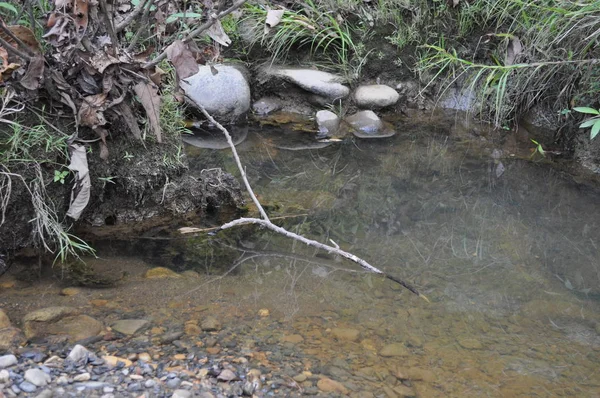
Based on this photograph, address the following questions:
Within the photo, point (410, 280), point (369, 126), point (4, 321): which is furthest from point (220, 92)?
point (4, 321)

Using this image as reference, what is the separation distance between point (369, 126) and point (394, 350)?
291cm

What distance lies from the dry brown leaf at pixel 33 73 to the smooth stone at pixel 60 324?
86cm

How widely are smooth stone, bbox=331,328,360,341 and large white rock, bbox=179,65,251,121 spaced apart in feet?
9.06

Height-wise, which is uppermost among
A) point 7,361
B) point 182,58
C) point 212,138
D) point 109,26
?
point 109,26

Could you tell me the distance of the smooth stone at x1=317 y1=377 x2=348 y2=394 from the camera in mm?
1835

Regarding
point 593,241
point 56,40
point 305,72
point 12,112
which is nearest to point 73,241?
point 12,112

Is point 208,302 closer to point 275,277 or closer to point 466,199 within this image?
point 275,277

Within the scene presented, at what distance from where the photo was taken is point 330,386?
185cm

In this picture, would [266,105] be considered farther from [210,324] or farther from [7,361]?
[7,361]

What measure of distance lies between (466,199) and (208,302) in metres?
1.84

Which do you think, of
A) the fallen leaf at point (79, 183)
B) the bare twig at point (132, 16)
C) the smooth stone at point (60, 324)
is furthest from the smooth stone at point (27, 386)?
the bare twig at point (132, 16)

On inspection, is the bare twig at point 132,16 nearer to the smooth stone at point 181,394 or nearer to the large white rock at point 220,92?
the smooth stone at point 181,394

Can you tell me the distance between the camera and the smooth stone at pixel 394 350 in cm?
205

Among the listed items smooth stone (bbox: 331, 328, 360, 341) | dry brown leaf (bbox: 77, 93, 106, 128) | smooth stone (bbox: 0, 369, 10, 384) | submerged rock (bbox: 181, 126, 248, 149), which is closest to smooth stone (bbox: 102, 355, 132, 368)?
smooth stone (bbox: 0, 369, 10, 384)
